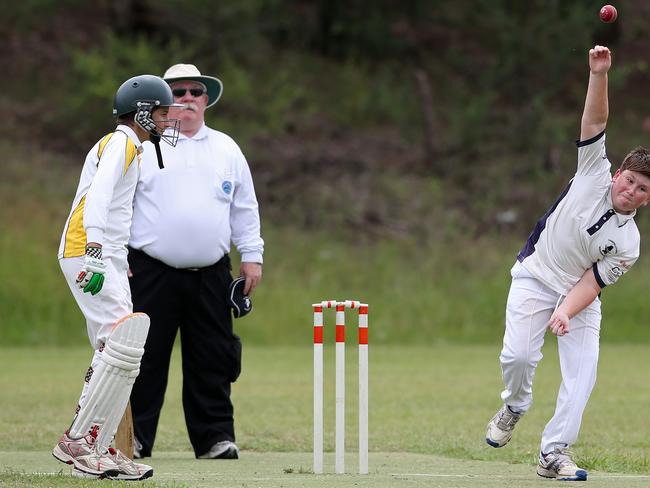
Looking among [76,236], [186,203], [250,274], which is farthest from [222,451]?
[76,236]

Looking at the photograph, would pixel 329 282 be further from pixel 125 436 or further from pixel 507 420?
pixel 125 436

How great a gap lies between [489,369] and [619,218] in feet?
30.0

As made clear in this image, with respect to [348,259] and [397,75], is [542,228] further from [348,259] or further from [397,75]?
[397,75]

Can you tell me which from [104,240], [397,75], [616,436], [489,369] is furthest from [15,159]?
[104,240]

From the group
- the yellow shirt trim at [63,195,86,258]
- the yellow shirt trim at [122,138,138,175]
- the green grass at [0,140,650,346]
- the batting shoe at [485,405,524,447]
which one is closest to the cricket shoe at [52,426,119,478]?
the yellow shirt trim at [63,195,86,258]

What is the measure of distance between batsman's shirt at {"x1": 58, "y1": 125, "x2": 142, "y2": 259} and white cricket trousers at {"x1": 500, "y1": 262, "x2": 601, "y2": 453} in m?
2.01

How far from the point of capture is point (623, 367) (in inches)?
626

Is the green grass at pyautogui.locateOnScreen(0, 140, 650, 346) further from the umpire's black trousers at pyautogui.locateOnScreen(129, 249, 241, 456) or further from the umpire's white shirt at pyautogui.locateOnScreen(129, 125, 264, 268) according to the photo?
the umpire's white shirt at pyautogui.locateOnScreen(129, 125, 264, 268)

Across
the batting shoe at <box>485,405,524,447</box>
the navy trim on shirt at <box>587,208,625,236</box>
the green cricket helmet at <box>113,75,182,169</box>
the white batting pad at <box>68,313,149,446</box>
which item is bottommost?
the batting shoe at <box>485,405,524,447</box>

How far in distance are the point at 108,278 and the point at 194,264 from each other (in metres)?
1.53

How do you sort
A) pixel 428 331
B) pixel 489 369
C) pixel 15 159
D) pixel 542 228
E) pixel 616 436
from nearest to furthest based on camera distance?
pixel 542 228 → pixel 616 436 → pixel 489 369 → pixel 428 331 → pixel 15 159

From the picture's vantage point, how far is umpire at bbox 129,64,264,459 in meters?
8.04

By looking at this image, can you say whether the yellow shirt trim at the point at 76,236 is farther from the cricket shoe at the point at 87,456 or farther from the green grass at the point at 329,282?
the green grass at the point at 329,282

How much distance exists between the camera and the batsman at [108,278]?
638 centimetres
